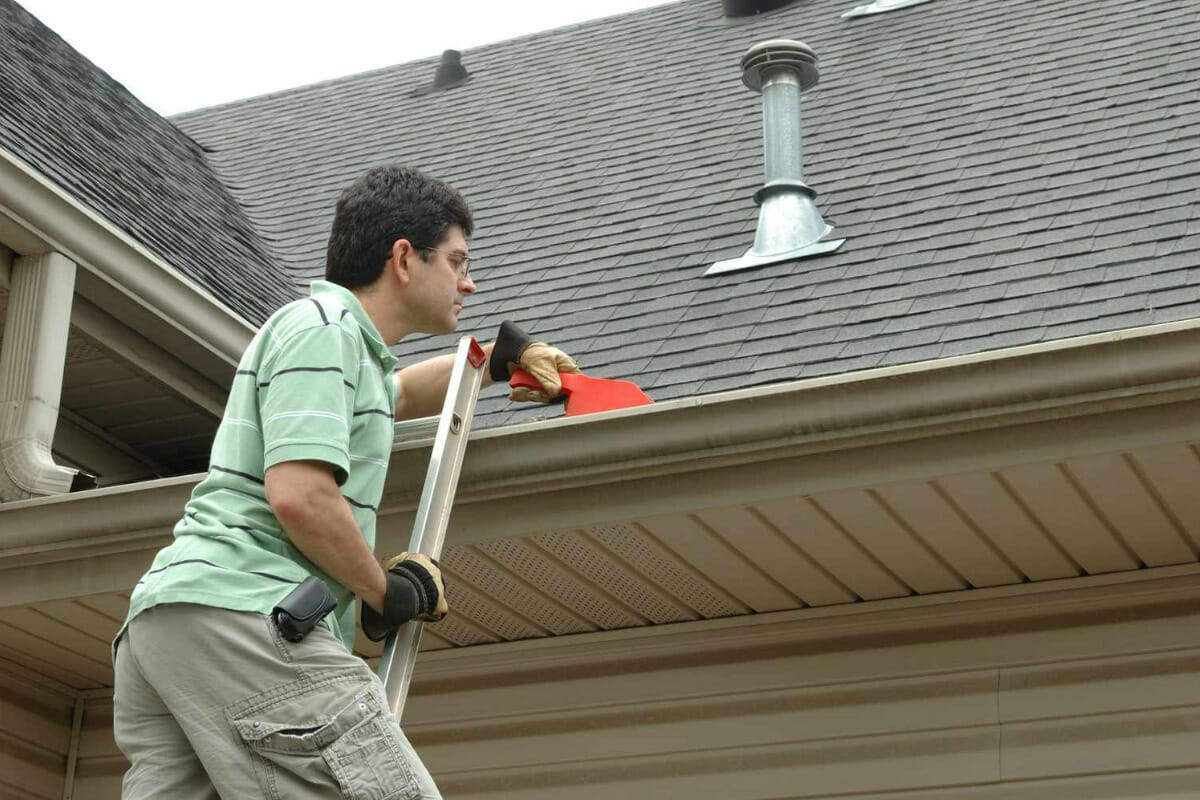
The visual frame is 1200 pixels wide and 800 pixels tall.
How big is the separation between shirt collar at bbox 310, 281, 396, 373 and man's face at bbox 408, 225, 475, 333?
0.13 metres

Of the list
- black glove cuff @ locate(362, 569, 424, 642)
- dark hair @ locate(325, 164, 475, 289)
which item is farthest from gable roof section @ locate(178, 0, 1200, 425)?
black glove cuff @ locate(362, 569, 424, 642)

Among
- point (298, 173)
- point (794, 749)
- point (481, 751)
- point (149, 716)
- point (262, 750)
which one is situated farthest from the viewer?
point (298, 173)

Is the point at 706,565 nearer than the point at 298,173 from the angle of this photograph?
Yes

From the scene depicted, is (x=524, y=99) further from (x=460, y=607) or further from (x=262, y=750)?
(x=262, y=750)

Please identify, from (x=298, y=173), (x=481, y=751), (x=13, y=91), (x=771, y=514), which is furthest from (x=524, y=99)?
(x=771, y=514)

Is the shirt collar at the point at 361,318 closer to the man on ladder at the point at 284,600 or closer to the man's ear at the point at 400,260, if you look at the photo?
the man on ladder at the point at 284,600

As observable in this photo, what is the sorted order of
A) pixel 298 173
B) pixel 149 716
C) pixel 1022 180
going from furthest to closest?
pixel 298 173 < pixel 1022 180 < pixel 149 716

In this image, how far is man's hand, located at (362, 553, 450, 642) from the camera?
3.23m

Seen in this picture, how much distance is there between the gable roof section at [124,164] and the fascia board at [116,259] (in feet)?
1.74

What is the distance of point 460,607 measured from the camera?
5512 mm

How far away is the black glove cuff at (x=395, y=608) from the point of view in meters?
3.23

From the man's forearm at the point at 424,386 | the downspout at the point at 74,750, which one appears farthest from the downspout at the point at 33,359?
the man's forearm at the point at 424,386

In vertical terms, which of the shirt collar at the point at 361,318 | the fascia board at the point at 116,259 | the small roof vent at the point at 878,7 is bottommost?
the shirt collar at the point at 361,318

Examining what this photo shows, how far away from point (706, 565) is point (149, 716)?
7.26 feet
